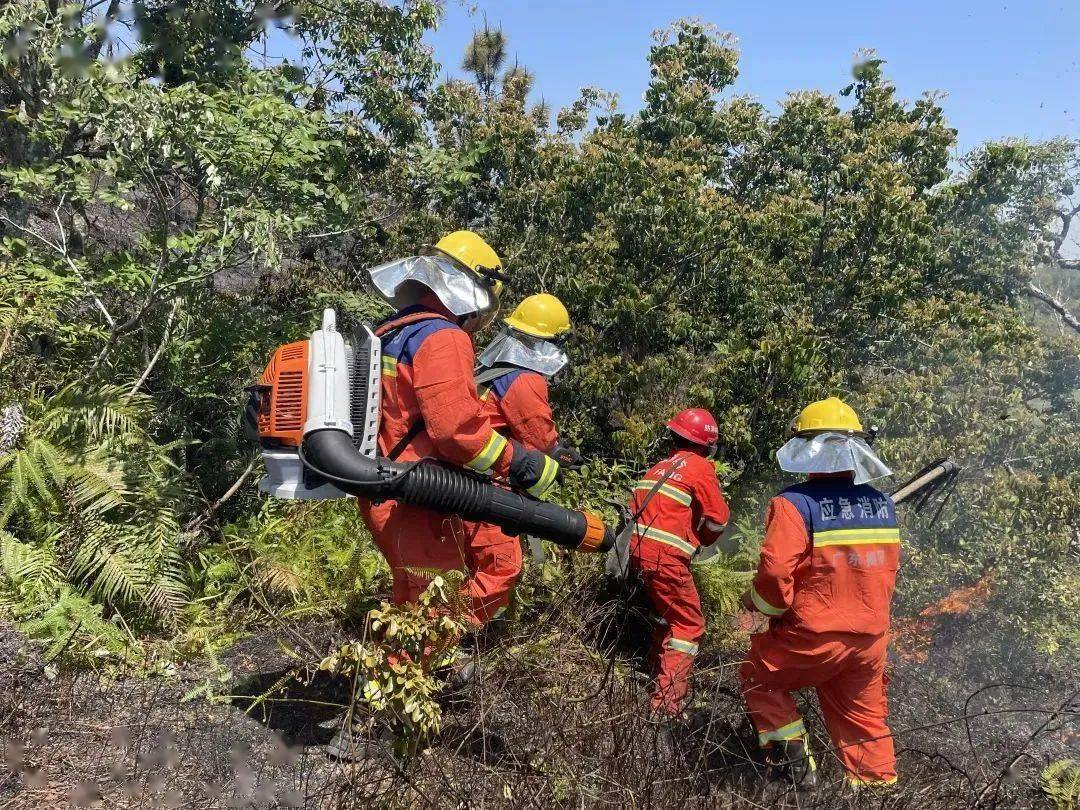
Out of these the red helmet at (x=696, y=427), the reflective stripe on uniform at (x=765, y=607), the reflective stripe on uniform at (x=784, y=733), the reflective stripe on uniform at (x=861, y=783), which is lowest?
the reflective stripe on uniform at (x=784, y=733)

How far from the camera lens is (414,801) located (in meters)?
2.31

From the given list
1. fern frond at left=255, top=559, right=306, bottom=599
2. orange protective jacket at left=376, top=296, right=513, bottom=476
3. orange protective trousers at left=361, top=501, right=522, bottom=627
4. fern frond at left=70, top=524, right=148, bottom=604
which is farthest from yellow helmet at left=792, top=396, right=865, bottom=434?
fern frond at left=70, top=524, right=148, bottom=604

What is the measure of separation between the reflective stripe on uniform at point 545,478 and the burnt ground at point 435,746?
62 cm

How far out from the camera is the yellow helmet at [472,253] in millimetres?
3515

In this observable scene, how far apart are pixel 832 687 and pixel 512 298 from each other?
4.80 meters

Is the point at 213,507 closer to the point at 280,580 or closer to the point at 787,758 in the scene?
the point at 280,580

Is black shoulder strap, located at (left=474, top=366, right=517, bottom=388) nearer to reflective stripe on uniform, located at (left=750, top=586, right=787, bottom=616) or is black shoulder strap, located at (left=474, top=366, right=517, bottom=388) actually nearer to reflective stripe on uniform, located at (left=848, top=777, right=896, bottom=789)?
reflective stripe on uniform, located at (left=750, top=586, right=787, bottom=616)

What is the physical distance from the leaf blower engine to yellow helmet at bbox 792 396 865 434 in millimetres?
1298

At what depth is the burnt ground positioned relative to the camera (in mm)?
2408

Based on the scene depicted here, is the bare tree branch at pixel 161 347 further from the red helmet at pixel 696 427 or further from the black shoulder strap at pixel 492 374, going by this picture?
the red helmet at pixel 696 427

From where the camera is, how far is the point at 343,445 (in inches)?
116

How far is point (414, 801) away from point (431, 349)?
1.62 meters

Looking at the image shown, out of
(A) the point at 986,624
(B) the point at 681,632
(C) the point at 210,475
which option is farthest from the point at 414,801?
(A) the point at 986,624

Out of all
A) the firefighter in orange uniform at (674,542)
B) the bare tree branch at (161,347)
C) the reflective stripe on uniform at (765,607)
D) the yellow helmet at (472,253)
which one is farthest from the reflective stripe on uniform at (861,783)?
the bare tree branch at (161,347)
